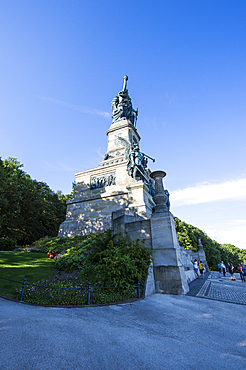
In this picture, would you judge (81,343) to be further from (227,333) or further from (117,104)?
(117,104)

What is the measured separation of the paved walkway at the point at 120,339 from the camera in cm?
293

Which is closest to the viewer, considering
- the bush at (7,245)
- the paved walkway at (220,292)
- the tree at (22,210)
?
Result: the paved walkway at (220,292)

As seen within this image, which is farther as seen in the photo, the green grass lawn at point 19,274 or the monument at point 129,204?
the monument at point 129,204

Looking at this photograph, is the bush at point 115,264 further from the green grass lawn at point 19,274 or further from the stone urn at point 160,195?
the stone urn at point 160,195

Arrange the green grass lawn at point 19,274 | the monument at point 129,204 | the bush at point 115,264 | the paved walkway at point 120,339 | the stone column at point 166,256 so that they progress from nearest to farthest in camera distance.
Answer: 1. the paved walkway at point 120,339
2. the green grass lawn at point 19,274
3. the bush at point 115,264
4. the stone column at point 166,256
5. the monument at point 129,204

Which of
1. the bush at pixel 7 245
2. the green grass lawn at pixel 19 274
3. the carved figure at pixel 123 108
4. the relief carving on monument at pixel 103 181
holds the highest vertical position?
the carved figure at pixel 123 108

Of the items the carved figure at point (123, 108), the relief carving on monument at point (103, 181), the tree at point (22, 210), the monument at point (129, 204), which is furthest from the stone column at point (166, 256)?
the carved figure at point (123, 108)

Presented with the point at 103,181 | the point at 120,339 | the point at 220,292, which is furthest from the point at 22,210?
the point at 120,339

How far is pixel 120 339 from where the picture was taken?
3.72 m

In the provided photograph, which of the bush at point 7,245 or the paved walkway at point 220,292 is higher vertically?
the bush at point 7,245

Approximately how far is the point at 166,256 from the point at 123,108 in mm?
26373

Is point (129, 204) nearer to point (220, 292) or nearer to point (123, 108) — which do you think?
point (220, 292)

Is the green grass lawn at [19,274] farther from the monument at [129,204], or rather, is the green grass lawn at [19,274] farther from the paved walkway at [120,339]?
the monument at [129,204]

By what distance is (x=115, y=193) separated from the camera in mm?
18844
